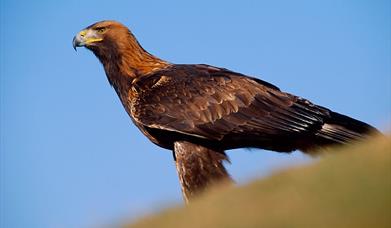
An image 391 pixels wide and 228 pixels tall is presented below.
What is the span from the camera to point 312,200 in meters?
8.05

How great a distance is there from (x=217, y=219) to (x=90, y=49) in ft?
27.7

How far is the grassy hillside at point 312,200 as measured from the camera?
293 inches

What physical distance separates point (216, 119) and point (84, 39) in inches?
139

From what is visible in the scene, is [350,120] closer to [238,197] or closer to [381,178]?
[238,197]

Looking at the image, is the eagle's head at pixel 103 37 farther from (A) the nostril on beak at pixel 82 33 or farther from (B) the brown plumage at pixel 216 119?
(B) the brown plumage at pixel 216 119

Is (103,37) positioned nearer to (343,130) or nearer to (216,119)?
(216,119)

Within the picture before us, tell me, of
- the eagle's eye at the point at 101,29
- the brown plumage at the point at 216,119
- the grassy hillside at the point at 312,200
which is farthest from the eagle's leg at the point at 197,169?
the eagle's eye at the point at 101,29

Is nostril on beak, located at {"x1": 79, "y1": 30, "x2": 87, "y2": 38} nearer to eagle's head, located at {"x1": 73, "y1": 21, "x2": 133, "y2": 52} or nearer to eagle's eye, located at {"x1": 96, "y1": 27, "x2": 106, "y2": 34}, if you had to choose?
eagle's head, located at {"x1": 73, "y1": 21, "x2": 133, "y2": 52}

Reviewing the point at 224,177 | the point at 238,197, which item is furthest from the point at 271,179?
the point at 224,177

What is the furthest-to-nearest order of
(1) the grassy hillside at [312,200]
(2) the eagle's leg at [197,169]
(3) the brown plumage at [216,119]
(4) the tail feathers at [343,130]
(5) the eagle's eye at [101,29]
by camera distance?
1. (5) the eagle's eye at [101,29]
2. (4) the tail feathers at [343,130]
3. (3) the brown plumage at [216,119]
4. (2) the eagle's leg at [197,169]
5. (1) the grassy hillside at [312,200]

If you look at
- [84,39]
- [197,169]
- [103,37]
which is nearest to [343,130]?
[197,169]

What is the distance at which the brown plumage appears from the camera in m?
13.7

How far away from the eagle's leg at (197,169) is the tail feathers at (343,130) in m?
1.75

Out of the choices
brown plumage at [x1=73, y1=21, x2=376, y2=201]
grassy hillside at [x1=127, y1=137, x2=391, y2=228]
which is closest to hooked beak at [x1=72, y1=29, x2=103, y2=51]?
brown plumage at [x1=73, y1=21, x2=376, y2=201]
